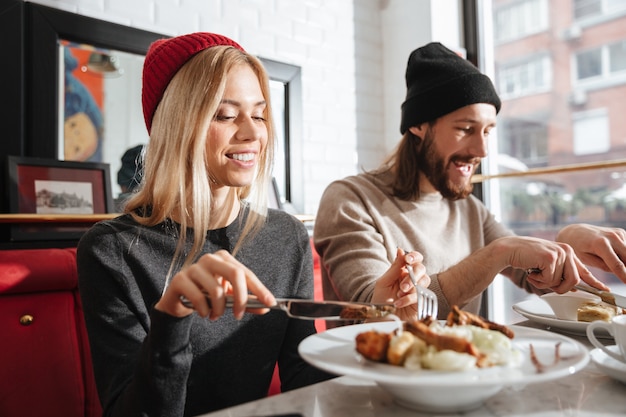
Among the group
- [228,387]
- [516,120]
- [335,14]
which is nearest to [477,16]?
[516,120]

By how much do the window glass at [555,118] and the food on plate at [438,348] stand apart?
1907 millimetres

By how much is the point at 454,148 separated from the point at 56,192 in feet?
3.87

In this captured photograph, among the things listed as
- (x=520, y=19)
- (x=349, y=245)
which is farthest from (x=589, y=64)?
(x=349, y=245)

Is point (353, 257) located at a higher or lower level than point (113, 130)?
lower

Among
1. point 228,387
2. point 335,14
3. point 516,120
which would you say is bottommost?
point 228,387

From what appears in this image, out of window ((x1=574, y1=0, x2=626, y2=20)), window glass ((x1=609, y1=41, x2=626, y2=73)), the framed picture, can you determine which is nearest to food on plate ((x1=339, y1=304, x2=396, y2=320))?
the framed picture

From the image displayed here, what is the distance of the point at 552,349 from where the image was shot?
58 cm

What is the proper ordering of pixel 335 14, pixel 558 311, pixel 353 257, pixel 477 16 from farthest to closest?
pixel 477 16 → pixel 335 14 → pixel 353 257 → pixel 558 311

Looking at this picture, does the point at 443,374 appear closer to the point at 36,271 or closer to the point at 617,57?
the point at 36,271

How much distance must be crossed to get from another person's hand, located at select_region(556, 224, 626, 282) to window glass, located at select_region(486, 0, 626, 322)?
108cm

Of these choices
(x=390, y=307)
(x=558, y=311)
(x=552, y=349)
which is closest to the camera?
(x=552, y=349)

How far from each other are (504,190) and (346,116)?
36.4 inches

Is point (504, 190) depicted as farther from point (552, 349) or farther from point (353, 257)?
point (552, 349)

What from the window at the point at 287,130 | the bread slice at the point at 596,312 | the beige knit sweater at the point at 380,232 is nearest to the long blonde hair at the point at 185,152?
the beige knit sweater at the point at 380,232
